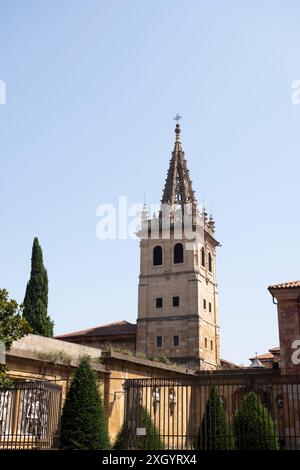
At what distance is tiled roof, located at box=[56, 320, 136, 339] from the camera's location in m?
53.4

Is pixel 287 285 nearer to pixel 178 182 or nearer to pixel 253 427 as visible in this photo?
pixel 253 427

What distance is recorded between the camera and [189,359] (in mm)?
51094

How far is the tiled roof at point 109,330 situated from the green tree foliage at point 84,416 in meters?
36.6

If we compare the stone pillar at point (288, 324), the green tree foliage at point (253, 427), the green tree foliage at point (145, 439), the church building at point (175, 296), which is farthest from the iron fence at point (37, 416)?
the church building at point (175, 296)

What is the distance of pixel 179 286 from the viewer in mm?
54844

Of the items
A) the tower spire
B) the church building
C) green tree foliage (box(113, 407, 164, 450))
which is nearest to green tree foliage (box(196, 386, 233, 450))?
green tree foliage (box(113, 407, 164, 450))

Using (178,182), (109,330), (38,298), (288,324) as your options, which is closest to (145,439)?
(288,324)

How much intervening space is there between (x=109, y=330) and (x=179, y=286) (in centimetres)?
828

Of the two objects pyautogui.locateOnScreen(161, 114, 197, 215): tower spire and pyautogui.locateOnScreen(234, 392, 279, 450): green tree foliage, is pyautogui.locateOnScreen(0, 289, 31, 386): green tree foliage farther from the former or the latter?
pyautogui.locateOnScreen(161, 114, 197, 215): tower spire

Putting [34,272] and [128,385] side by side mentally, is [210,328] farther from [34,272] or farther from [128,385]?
[128,385]

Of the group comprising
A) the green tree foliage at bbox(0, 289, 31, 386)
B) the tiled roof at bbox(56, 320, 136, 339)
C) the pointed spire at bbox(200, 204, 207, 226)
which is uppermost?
the pointed spire at bbox(200, 204, 207, 226)

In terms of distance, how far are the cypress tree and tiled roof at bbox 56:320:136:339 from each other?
14690mm
